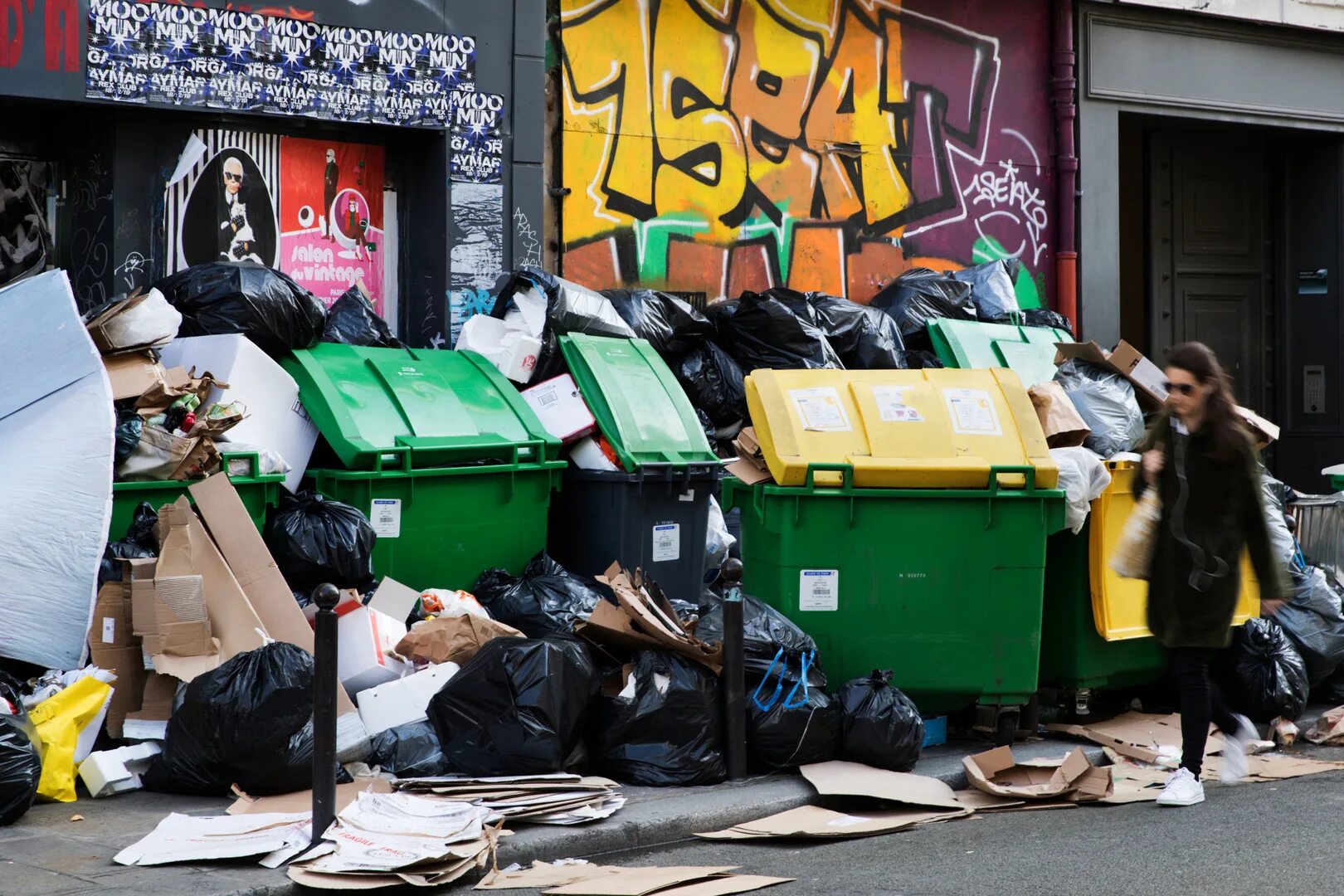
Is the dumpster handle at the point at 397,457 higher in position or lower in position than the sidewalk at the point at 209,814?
higher

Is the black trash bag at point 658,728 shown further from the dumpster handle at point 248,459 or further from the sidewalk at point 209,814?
the dumpster handle at point 248,459

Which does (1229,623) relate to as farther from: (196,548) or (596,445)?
(196,548)

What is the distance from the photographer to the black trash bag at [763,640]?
20.5ft

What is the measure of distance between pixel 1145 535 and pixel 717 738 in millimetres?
1785

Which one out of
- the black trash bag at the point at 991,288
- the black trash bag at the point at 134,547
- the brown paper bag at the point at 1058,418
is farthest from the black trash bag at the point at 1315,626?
the black trash bag at the point at 134,547

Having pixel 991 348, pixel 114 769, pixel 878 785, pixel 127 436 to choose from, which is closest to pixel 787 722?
pixel 878 785

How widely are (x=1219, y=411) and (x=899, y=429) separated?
1427 millimetres

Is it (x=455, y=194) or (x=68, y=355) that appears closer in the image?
(x=68, y=355)

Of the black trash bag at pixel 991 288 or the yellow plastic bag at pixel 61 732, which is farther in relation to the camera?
the black trash bag at pixel 991 288

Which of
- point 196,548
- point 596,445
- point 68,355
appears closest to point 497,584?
point 596,445

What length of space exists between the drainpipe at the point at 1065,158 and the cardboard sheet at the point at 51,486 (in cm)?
810

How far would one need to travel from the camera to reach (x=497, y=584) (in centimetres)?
729

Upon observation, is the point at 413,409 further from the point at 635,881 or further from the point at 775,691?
the point at 635,881

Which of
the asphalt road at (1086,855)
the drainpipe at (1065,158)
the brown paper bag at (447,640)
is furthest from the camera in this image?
the drainpipe at (1065,158)
